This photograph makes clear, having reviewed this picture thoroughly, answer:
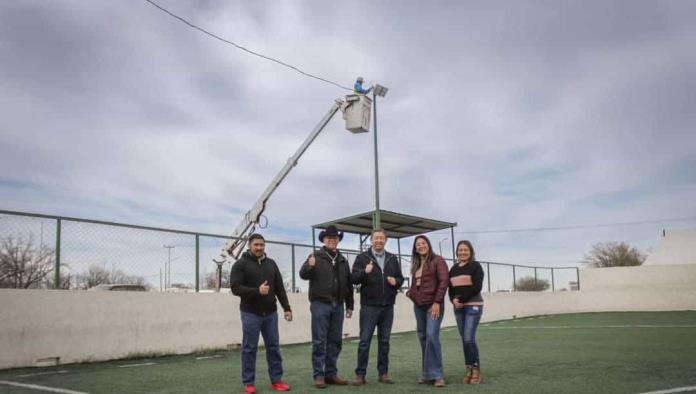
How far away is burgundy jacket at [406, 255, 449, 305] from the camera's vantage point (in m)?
6.94

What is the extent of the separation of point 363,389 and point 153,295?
254 inches

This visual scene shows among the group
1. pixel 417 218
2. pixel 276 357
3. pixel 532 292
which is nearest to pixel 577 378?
pixel 276 357

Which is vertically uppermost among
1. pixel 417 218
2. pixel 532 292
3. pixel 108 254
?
pixel 417 218

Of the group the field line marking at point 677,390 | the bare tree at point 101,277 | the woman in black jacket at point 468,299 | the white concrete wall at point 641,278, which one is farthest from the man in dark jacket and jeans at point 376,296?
the white concrete wall at point 641,278

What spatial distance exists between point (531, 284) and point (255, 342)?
81.0 ft

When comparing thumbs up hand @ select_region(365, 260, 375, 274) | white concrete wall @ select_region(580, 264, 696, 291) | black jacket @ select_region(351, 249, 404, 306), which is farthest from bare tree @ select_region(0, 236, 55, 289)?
white concrete wall @ select_region(580, 264, 696, 291)

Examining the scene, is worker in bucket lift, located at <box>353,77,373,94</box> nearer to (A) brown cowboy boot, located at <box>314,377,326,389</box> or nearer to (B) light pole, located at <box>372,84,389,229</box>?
(B) light pole, located at <box>372,84,389,229</box>

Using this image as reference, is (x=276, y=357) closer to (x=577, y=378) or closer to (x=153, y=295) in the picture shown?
(x=577, y=378)

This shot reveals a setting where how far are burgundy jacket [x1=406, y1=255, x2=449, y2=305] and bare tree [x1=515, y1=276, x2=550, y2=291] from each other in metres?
21.8

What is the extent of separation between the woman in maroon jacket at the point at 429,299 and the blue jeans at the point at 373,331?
39 cm

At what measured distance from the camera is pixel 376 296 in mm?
7086

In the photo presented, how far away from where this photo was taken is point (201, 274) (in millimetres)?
13000

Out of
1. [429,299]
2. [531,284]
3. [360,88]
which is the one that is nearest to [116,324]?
[429,299]

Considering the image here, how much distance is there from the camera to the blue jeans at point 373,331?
703 centimetres
